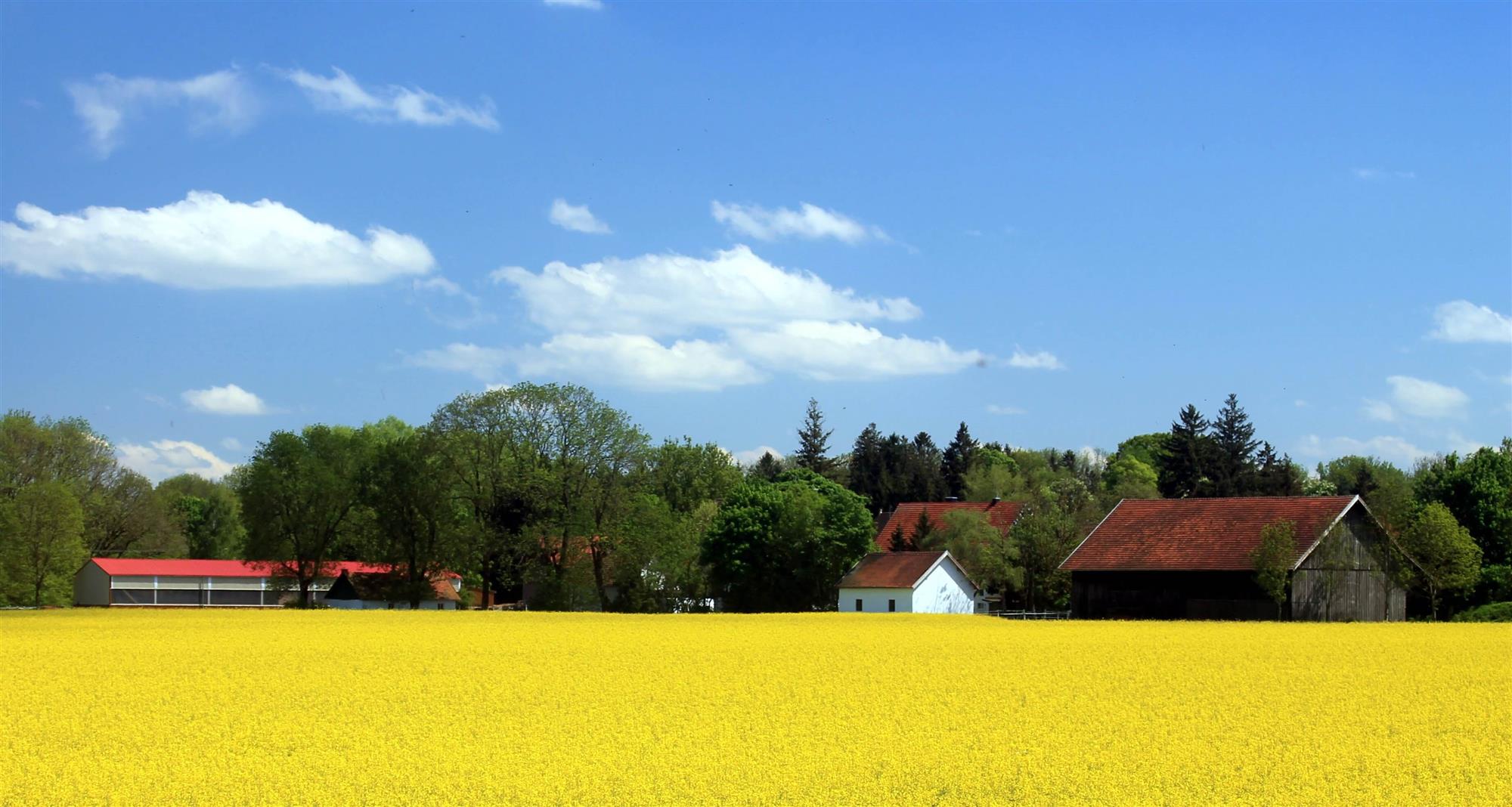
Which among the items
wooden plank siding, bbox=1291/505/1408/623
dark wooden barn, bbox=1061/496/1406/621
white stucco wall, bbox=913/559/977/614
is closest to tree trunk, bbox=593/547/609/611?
white stucco wall, bbox=913/559/977/614

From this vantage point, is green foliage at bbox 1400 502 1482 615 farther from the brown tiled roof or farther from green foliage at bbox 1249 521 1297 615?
the brown tiled roof

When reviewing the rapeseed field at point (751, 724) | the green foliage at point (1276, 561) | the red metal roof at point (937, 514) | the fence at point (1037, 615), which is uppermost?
the red metal roof at point (937, 514)

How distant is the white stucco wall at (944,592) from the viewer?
7469 centimetres

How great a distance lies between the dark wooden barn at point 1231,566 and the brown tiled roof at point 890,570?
9036 millimetres

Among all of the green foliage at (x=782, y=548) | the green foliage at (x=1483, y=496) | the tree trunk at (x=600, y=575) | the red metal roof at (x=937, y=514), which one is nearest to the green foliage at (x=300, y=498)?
the tree trunk at (x=600, y=575)

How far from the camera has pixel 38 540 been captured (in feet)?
266

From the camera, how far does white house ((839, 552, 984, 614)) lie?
7344cm

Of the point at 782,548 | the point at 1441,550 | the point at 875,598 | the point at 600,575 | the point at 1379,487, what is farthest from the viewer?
the point at 1379,487

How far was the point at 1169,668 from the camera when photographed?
3059cm

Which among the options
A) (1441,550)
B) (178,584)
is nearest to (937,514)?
(1441,550)

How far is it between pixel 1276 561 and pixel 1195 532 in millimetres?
6273

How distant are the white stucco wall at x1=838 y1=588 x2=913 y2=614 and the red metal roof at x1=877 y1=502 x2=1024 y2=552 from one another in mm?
23606

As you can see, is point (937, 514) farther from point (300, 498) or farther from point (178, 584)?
point (178, 584)

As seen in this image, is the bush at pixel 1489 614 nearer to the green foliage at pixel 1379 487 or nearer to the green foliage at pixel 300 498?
the green foliage at pixel 1379 487
